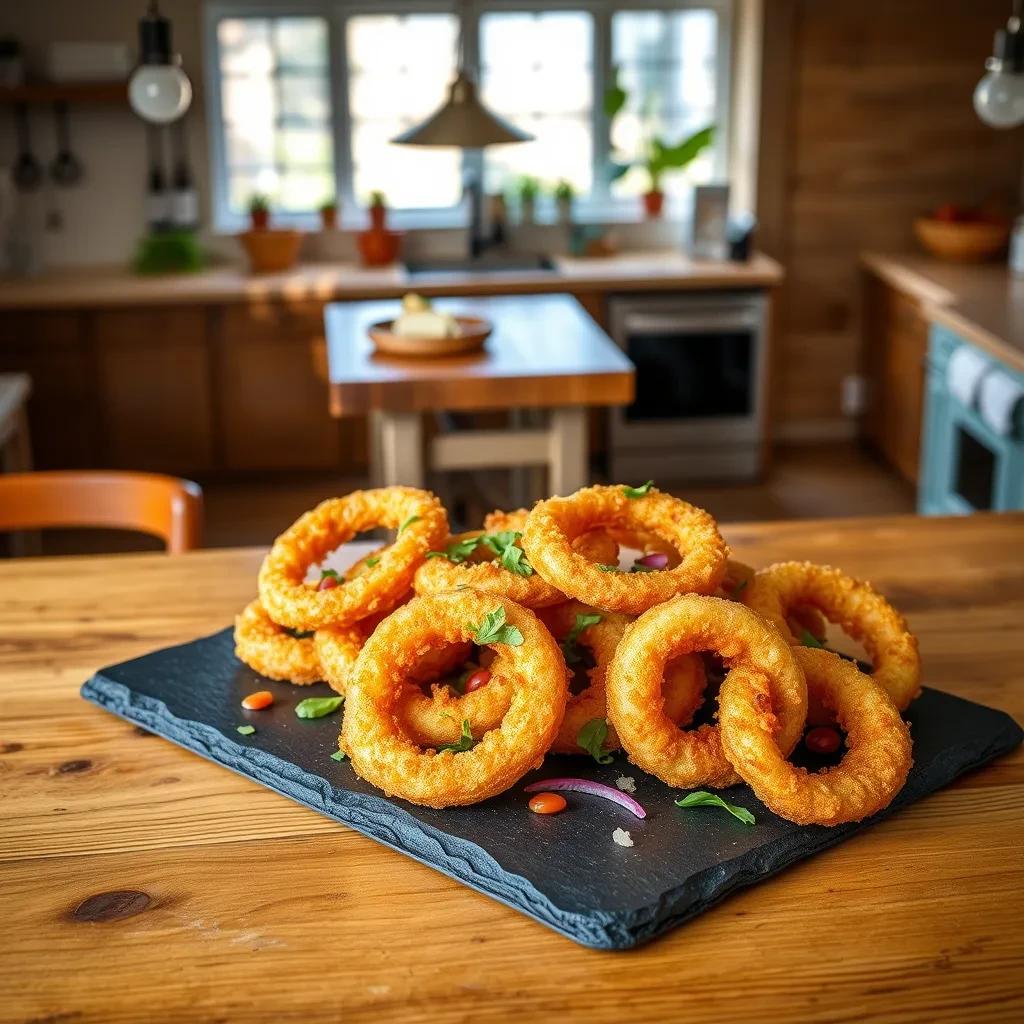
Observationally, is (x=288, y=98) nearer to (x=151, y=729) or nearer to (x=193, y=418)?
(x=193, y=418)

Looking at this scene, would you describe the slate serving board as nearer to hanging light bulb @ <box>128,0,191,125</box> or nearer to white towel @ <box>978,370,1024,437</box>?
hanging light bulb @ <box>128,0,191,125</box>

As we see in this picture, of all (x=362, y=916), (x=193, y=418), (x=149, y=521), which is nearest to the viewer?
(x=362, y=916)

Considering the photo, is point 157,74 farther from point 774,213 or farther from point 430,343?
point 774,213

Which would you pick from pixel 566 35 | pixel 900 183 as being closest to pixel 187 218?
pixel 566 35

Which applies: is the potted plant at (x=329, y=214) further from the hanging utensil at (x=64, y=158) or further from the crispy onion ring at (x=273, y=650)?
the crispy onion ring at (x=273, y=650)

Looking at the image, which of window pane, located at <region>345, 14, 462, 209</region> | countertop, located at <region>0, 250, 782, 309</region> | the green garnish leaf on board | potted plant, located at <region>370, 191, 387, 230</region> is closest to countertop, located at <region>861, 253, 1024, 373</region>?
countertop, located at <region>0, 250, 782, 309</region>

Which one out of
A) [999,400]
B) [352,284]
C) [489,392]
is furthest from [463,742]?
[352,284]
